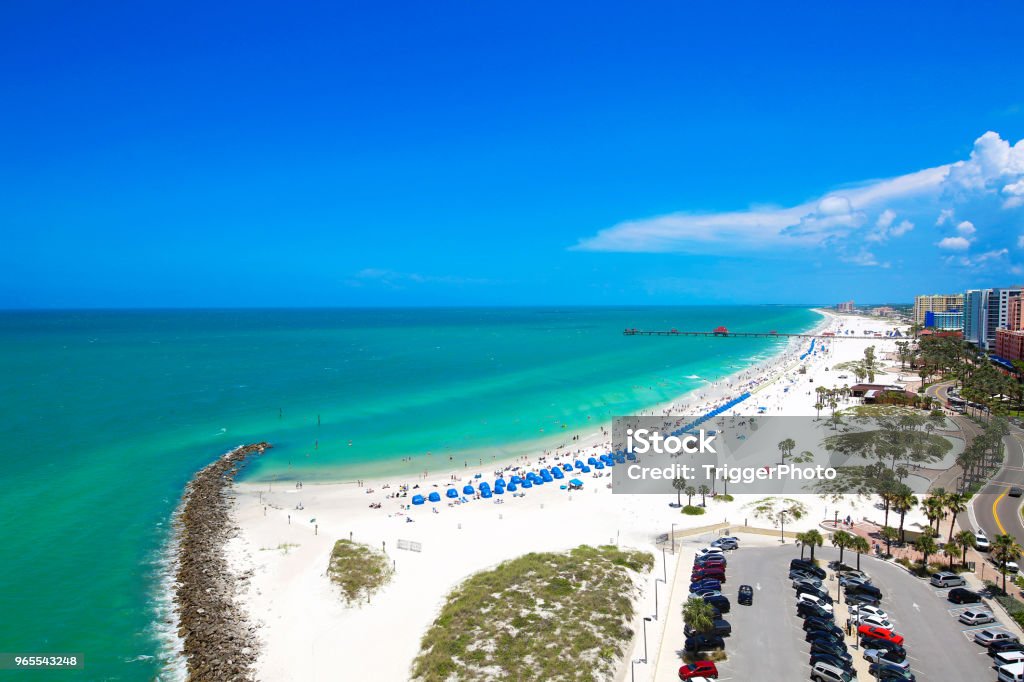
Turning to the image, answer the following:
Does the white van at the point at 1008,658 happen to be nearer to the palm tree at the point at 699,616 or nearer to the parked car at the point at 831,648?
the parked car at the point at 831,648

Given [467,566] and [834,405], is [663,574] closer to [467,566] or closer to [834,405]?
[467,566]

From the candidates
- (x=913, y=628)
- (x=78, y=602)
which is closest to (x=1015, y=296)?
(x=913, y=628)

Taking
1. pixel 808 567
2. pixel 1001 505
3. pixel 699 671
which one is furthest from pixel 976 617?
pixel 1001 505

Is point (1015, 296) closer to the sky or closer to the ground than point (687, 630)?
closer to the sky

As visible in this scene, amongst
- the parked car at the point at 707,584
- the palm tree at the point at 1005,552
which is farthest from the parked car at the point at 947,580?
the parked car at the point at 707,584

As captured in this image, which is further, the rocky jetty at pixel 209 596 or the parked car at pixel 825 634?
the rocky jetty at pixel 209 596

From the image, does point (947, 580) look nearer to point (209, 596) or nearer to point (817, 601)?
point (817, 601)

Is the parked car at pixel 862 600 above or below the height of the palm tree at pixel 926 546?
below
